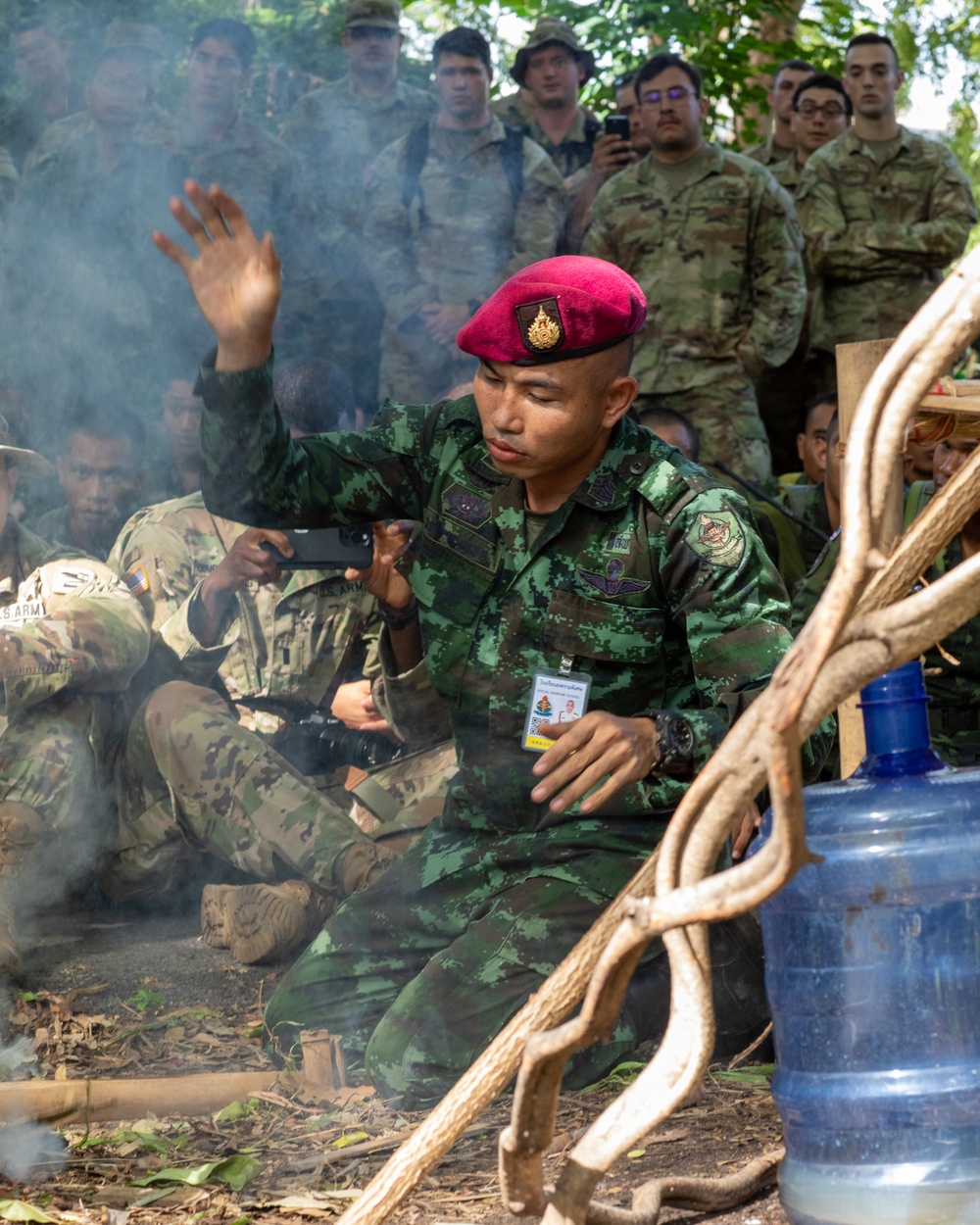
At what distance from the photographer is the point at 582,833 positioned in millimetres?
3248

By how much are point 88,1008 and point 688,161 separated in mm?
4773

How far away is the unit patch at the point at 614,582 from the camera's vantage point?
320cm

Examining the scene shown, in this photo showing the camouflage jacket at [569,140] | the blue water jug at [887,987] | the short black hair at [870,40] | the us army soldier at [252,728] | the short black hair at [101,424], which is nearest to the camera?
the blue water jug at [887,987]

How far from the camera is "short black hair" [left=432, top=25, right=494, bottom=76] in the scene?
6.39m

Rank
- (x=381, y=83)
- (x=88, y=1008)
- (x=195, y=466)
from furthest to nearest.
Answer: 1. (x=381, y=83)
2. (x=195, y=466)
3. (x=88, y=1008)

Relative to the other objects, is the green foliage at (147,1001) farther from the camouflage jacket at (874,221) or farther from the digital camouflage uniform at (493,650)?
the camouflage jacket at (874,221)

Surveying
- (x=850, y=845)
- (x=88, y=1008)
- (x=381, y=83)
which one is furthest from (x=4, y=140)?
(x=850, y=845)

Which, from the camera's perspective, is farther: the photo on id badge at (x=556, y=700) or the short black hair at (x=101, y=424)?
the short black hair at (x=101, y=424)

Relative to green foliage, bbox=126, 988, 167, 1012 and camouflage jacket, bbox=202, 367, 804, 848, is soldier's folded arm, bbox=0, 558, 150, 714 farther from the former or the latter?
camouflage jacket, bbox=202, 367, 804, 848

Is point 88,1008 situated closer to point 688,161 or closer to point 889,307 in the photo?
point 688,161

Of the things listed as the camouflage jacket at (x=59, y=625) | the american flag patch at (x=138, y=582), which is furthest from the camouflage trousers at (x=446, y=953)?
the american flag patch at (x=138, y=582)

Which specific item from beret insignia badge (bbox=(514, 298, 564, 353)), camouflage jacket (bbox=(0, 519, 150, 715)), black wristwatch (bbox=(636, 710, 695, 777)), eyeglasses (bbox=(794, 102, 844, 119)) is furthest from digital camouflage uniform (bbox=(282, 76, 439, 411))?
black wristwatch (bbox=(636, 710, 695, 777))

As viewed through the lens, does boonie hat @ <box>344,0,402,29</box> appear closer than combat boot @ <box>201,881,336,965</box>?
No

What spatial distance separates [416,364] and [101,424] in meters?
1.66
